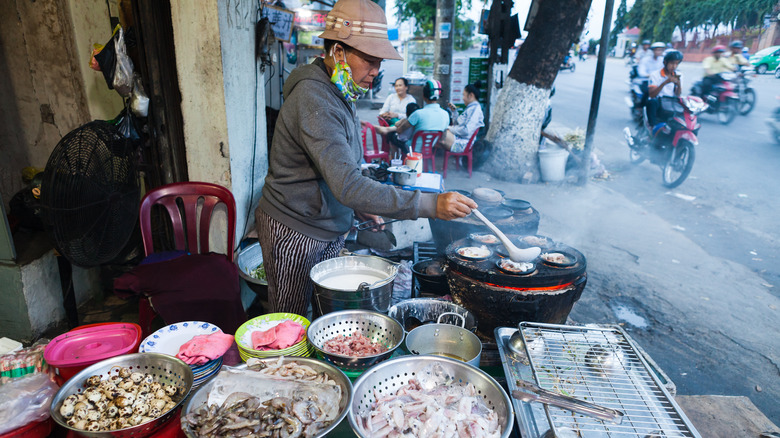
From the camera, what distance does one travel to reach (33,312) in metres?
3.79

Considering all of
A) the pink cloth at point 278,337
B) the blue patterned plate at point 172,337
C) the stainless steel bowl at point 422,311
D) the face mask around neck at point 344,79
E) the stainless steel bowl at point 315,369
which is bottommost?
the stainless steel bowl at point 422,311

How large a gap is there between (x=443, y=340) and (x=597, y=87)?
801 cm

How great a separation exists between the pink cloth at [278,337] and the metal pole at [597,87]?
8.20m

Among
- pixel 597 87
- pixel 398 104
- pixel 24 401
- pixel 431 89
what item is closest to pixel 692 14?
pixel 597 87

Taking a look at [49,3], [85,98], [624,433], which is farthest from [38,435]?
[49,3]

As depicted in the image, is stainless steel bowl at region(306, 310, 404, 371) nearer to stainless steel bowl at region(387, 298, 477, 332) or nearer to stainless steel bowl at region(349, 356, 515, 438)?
stainless steel bowl at region(349, 356, 515, 438)

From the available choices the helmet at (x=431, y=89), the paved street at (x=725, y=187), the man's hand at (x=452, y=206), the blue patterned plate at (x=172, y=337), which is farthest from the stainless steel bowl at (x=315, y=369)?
the helmet at (x=431, y=89)

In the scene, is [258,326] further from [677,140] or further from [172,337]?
[677,140]

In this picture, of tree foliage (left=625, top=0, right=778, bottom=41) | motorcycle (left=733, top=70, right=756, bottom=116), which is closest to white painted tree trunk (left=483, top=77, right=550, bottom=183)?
tree foliage (left=625, top=0, right=778, bottom=41)

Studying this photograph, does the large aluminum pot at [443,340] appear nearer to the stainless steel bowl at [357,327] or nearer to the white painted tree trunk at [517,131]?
the stainless steel bowl at [357,327]

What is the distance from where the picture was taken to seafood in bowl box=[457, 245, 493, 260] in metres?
3.03

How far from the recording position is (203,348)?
6.25ft

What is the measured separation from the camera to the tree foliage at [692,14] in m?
12.5

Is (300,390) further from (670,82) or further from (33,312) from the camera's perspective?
(670,82)
